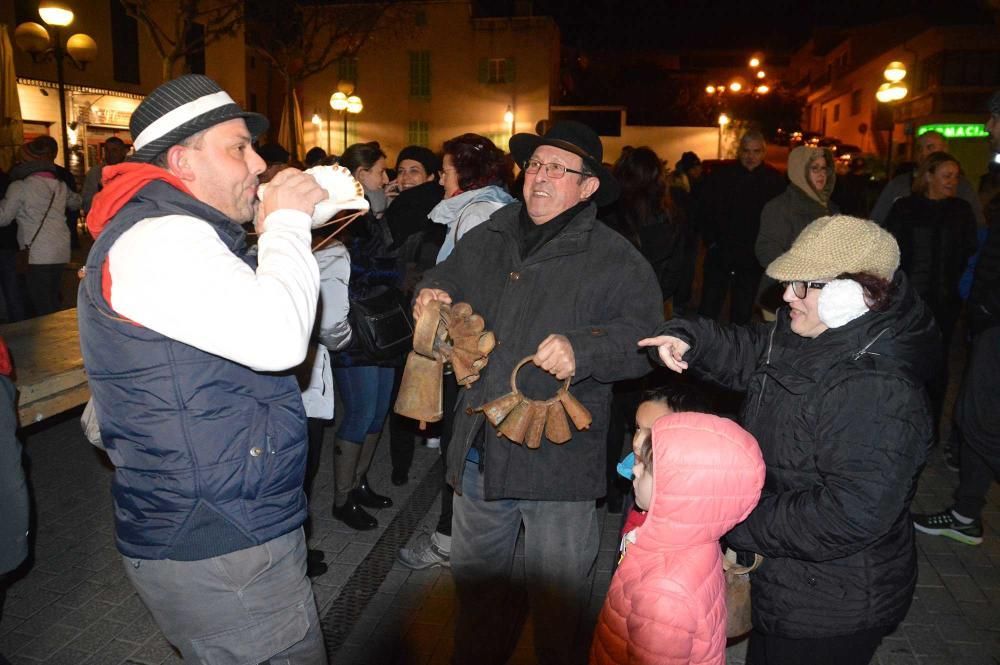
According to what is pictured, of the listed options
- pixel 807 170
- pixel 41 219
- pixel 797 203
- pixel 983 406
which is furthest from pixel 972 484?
pixel 41 219

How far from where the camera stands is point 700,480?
2055mm

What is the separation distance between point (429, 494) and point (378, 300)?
181 cm

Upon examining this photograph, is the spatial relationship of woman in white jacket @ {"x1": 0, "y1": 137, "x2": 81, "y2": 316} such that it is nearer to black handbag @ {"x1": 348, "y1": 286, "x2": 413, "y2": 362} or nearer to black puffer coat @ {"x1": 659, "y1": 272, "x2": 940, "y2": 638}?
black handbag @ {"x1": 348, "y1": 286, "x2": 413, "y2": 362}

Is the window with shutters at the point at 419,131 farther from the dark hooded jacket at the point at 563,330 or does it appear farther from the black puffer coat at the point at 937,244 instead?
the dark hooded jacket at the point at 563,330

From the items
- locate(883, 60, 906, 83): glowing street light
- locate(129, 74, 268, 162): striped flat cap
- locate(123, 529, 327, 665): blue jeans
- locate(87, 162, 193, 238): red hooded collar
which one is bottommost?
locate(123, 529, 327, 665): blue jeans

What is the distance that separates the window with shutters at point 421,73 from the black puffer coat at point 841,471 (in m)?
36.2

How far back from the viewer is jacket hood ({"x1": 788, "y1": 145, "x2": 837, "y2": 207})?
6.33 meters

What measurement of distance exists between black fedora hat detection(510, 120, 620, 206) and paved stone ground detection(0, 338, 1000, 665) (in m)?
2.18

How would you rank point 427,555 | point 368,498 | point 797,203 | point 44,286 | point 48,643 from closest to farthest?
point 48,643
point 427,555
point 368,498
point 797,203
point 44,286

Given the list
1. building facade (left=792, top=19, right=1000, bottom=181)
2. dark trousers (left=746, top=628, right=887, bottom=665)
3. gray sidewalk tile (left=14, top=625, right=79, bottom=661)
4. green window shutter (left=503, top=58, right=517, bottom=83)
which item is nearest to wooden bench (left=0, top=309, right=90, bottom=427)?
gray sidewalk tile (left=14, top=625, right=79, bottom=661)

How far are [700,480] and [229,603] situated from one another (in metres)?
1.34

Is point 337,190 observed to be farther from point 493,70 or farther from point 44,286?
point 493,70

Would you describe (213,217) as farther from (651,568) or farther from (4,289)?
(4,289)

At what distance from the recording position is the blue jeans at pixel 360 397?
14.9ft
